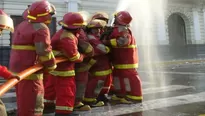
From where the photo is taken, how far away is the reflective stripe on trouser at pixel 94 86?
462cm

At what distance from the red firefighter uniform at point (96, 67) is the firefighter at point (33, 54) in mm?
1370

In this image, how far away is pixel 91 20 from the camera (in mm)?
4871

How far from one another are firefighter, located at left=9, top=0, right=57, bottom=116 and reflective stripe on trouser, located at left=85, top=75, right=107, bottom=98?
4.63 ft

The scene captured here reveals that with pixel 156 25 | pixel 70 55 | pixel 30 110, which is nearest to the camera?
pixel 30 110

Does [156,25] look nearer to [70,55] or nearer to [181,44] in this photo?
[181,44]

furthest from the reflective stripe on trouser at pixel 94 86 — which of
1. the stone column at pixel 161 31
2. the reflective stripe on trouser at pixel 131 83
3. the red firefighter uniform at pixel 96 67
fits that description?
the stone column at pixel 161 31

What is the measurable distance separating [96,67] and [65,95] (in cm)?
107

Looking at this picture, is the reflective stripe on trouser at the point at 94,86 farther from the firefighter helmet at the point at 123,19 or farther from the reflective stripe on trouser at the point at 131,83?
the firefighter helmet at the point at 123,19

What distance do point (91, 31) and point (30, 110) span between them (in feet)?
6.69

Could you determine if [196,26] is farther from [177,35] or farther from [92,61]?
[92,61]

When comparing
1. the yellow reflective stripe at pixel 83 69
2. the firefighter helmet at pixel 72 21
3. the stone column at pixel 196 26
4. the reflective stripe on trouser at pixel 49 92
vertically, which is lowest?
the reflective stripe on trouser at pixel 49 92

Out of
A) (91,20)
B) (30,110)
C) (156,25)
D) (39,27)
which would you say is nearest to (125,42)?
(91,20)

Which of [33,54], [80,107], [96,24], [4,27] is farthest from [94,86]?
[4,27]

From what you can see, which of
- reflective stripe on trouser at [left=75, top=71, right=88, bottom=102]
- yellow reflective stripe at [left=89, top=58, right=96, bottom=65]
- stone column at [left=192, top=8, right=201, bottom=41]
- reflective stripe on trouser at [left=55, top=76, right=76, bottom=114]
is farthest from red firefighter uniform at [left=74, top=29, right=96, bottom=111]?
stone column at [left=192, top=8, right=201, bottom=41]
